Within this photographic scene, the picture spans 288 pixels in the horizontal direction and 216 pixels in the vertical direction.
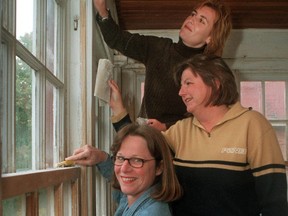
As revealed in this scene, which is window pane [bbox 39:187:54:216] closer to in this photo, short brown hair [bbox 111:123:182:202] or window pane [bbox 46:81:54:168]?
window pane [bbox 46:81:54:168]

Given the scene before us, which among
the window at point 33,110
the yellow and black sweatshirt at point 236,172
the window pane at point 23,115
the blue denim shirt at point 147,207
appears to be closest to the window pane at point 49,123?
the window at point 33,110

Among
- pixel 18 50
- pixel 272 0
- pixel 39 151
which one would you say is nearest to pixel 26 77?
pixel 18 50

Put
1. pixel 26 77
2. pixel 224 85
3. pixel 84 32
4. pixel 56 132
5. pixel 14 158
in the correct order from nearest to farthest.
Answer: pixel 14 158, pixel 26 77, pixel 224 85, pixel 56 132, pixel 84 32

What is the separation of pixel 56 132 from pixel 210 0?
813 millimetres

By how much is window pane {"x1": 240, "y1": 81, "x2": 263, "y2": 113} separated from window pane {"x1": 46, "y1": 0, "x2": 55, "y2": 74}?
291cm

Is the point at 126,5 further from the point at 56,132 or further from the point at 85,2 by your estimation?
the point at 56,132

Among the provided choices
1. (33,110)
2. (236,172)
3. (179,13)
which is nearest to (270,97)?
(179,13)

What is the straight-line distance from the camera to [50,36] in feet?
4.84

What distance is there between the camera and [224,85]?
4.57ft

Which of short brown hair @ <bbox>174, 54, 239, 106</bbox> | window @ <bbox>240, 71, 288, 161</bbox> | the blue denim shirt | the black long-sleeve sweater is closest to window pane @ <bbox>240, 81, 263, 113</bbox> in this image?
window @ <bbox>240, 71, 288, 161</bbox>

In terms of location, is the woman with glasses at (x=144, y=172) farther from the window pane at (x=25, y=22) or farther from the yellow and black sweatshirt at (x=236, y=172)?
the window pane at (x=25, y=22)

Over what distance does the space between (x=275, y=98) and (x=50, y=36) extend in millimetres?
3156

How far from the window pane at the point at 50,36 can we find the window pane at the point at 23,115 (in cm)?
25

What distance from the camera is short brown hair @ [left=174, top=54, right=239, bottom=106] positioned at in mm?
1389
